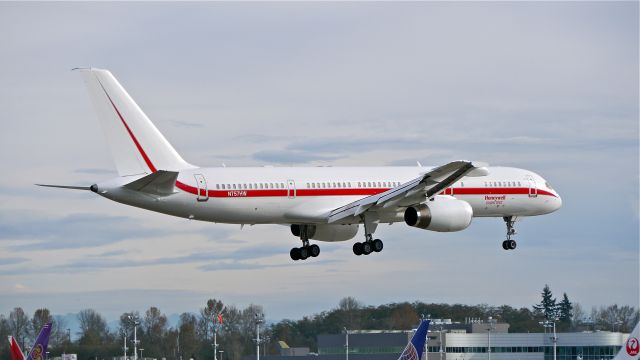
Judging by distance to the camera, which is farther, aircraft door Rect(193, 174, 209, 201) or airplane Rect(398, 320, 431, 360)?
aircraft door Rect(193, 174, 209, 201)

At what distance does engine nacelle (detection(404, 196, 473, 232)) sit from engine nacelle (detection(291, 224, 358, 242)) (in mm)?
7934

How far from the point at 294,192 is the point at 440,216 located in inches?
357

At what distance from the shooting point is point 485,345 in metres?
141

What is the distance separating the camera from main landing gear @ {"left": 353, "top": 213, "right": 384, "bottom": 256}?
8156cm

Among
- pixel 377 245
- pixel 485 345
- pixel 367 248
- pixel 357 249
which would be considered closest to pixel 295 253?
pixel 357 249

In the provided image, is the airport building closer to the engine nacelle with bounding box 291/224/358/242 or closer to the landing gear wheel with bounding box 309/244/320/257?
the engine nacelle with bounding box 291/224/358/242

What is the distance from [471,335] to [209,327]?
3141 centimetres

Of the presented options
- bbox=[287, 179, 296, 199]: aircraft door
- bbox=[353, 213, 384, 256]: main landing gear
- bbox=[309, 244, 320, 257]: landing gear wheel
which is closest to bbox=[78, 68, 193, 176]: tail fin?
bbox=[287, 179, 296, 199]: aircraft door

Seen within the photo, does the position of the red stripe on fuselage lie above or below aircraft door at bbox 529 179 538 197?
below

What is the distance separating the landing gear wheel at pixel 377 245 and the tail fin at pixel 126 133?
12.5 m

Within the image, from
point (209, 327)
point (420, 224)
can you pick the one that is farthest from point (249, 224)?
point (209, 327)

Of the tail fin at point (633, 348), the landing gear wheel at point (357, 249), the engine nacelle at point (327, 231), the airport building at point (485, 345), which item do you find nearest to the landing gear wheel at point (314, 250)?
the engine nacelle at point (327, 231)

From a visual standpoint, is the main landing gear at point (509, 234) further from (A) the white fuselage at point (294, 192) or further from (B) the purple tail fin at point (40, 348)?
(B) the purple tail fin at point (40, 348)

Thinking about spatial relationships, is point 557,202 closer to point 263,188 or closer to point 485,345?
point 263,188
